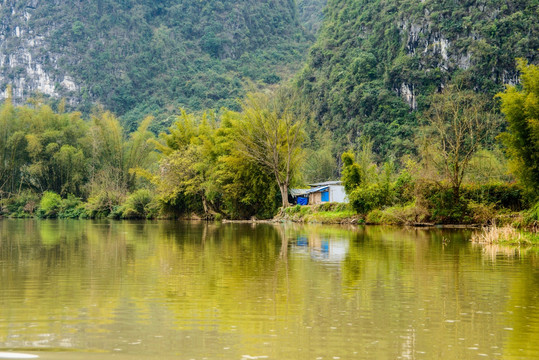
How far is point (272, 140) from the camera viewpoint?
47.7 metres

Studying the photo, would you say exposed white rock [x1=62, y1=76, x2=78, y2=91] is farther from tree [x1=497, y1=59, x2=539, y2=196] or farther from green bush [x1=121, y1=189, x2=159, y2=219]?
tree [x1=497, y1=59, x2=539, y2=196]

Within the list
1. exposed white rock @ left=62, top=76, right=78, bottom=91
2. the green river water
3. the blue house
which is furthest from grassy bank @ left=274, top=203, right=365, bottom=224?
exposed white rock @ left=62, top=76, right=78, bottom=91

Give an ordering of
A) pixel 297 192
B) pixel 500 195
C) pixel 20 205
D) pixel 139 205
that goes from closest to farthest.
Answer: pixel 500 195 < pixel 297 192 < pixel 139 205 < pixel 20 205

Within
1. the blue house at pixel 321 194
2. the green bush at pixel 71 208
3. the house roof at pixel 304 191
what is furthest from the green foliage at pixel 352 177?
the green bush at pixel 71 208

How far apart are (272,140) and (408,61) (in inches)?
2066

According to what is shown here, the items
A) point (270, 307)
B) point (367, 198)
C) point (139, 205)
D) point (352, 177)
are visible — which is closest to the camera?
point (270, 307)

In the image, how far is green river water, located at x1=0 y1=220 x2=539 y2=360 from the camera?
6734 millimetres

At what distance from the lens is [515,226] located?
24.7 meters

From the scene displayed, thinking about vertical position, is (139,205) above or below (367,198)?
below

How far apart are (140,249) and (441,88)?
254ft

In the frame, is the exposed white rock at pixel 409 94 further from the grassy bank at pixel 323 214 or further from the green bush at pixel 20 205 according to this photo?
the green bush at pixel 20 205

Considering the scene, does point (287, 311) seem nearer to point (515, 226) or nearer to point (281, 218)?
point (515, 226)

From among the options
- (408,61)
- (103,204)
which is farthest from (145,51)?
(103,204)

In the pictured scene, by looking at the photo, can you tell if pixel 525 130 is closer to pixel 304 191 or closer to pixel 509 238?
pixel 509 238
